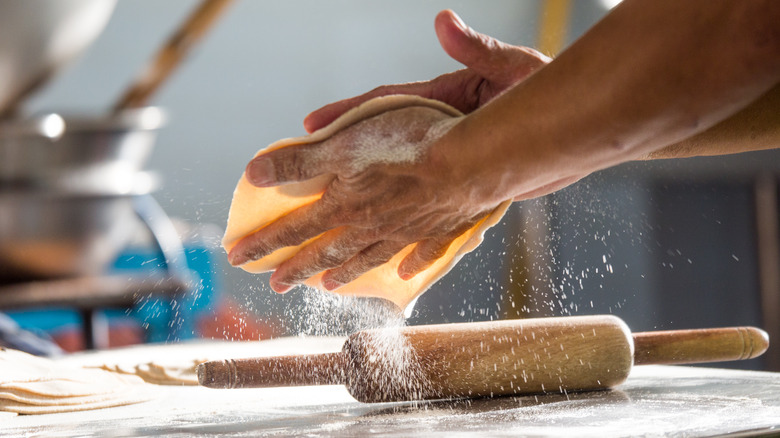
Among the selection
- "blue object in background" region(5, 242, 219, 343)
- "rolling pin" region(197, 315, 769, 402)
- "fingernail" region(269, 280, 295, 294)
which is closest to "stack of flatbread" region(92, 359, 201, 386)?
"fingernail" region(269, 280, 295, 294)

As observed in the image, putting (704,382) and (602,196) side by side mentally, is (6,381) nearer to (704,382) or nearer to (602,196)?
(704,382)

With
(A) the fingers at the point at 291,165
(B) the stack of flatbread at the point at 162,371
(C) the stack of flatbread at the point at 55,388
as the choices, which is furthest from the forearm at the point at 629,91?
(B) the stack of flatbread at the point at 162,371

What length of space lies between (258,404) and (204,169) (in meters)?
3.85

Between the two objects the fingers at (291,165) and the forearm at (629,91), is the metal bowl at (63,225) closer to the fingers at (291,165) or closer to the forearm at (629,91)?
the fingers at (291,165)

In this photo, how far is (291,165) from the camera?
3.38 feet

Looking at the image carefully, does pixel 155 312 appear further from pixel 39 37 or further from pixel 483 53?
pixel 483 53

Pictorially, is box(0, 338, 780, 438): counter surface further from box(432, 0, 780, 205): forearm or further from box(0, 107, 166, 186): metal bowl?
box(0, 107, 166, 186): metal bowl

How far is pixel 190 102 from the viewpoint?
4.84 m

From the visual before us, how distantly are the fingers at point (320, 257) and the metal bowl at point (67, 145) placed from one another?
49.5 inches

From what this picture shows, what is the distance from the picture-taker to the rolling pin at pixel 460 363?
42.0 inches

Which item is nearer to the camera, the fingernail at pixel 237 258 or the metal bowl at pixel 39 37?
the fingernail at pixel 237 258

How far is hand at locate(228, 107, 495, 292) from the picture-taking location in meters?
0.99

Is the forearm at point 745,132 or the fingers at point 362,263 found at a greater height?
the forearm at point 745,132

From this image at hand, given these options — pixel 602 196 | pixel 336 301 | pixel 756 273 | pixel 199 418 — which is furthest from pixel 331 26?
pixel 199 418
